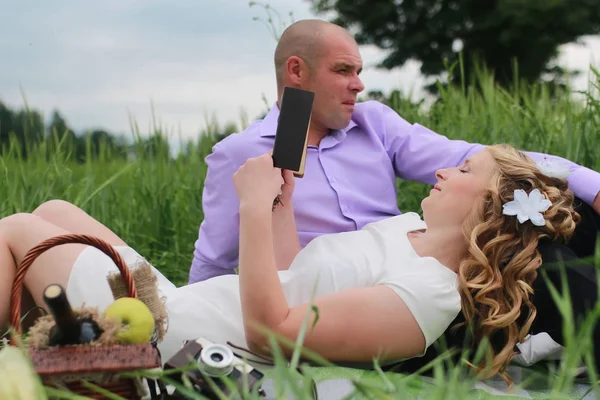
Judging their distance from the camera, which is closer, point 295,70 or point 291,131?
point 291,131

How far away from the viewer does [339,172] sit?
264 centimetres

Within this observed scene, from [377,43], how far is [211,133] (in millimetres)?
9018

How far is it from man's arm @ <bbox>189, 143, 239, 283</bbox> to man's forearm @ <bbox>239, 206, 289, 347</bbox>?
78cm

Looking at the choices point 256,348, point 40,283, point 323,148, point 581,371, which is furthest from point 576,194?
point 40,283

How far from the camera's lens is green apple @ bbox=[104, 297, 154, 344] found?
1427 millimetres

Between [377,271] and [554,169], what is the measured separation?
25.0 inches

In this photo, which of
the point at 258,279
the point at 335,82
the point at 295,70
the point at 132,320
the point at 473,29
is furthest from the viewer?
the point at 473,29

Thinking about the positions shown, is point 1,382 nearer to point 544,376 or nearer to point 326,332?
point 326,332

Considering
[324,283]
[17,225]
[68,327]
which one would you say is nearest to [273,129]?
[324,283]

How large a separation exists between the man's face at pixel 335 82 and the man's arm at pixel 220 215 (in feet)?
1.27

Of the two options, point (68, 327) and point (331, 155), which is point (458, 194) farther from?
point (68, 327)

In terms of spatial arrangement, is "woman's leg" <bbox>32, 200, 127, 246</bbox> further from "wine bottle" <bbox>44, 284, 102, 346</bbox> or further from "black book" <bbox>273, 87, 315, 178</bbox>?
"wine bottle" <bbox>44, 284, 102, 346</bbox>

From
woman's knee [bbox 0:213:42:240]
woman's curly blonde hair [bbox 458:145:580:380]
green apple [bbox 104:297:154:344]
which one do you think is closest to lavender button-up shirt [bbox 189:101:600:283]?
woman's curly blonde hair [bbox 458:145:580:380]

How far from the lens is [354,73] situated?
105 inches
